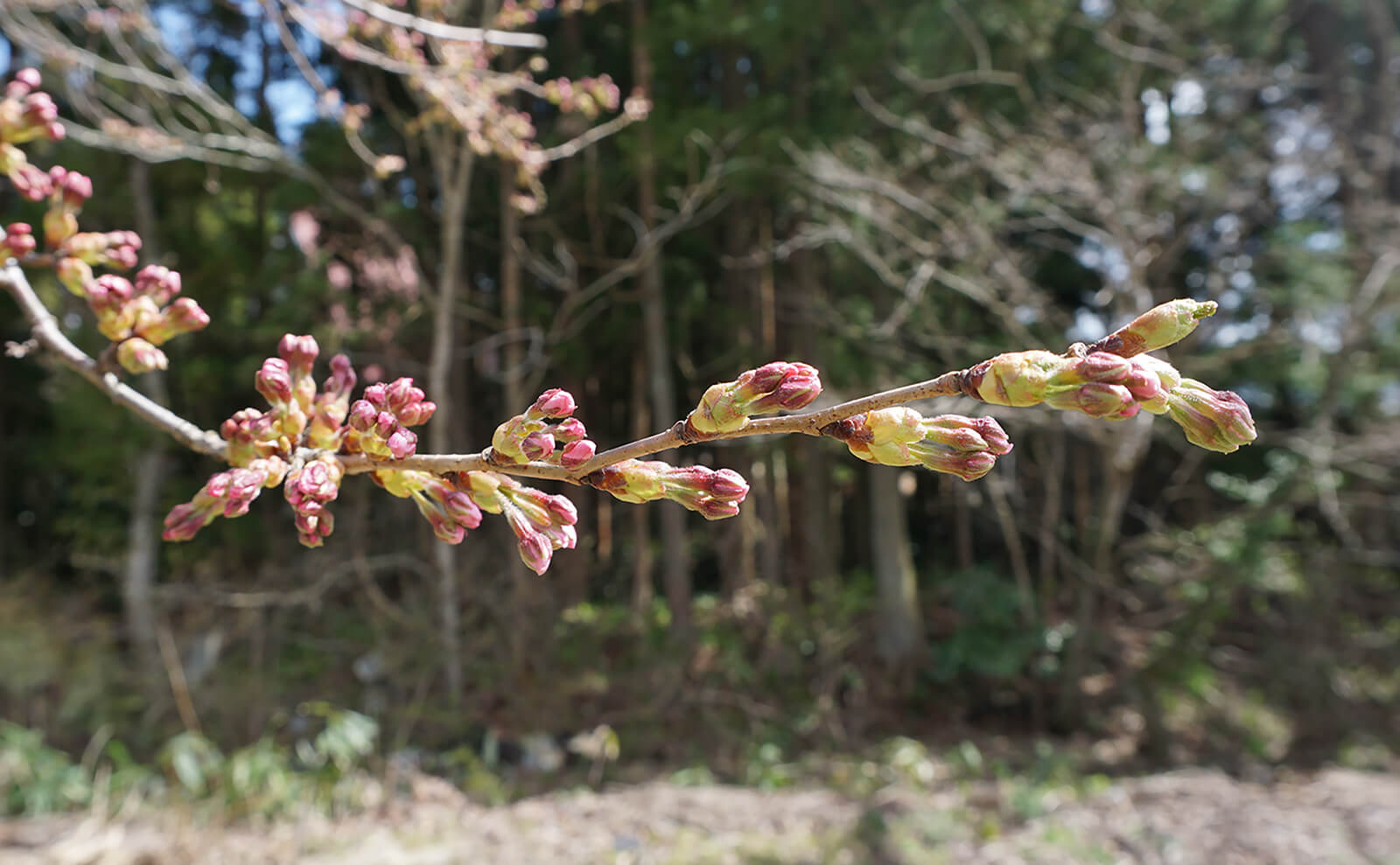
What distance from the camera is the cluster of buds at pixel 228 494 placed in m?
0.65

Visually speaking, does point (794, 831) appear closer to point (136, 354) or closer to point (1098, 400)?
point (136, 354)

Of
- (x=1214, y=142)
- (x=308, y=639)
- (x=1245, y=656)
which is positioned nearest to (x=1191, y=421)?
(x=308, y=639)

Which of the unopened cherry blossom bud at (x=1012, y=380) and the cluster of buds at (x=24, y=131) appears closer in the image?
the unopened cherry blossom bud at (x=1012, y=380)

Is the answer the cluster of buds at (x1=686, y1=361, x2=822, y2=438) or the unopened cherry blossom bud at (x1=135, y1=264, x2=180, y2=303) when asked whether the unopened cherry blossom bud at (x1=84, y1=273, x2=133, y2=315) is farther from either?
the cluster of buds at (x1=686, y1=361, x2=822, y2=438)

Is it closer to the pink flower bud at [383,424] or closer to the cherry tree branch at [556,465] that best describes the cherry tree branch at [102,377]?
the cherry tree branch at [556,465]

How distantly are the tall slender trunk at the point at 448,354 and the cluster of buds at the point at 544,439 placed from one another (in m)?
5.19

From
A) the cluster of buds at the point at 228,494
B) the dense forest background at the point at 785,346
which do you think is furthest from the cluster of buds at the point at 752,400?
the dense forest background at the point at 785,346

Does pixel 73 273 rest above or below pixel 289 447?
above

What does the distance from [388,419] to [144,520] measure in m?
8.26

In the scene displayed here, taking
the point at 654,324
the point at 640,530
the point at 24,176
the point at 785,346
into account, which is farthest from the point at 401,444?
the point at 785,346

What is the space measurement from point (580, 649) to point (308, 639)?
7.08 ft

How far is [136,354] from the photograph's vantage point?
875 millimetres

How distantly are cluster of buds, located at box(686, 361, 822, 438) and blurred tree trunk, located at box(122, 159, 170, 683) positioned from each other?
7.87 meters

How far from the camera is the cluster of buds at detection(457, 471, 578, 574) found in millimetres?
638
